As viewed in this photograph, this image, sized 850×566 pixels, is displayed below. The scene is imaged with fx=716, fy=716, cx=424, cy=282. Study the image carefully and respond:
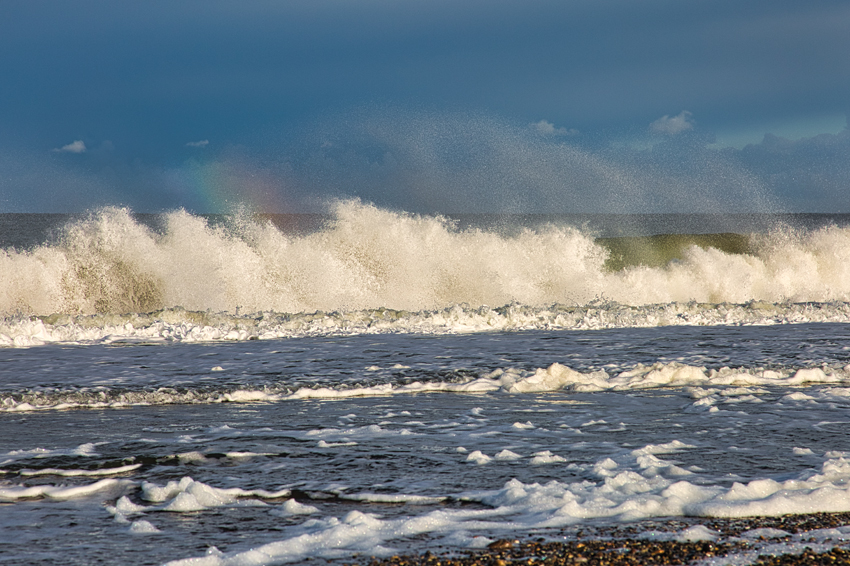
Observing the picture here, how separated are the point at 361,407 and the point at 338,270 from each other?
1027cm

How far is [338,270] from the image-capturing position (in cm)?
1620

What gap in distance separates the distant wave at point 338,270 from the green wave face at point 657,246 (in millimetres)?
3846

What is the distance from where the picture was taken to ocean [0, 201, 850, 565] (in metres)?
3.32

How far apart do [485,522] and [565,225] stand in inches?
611

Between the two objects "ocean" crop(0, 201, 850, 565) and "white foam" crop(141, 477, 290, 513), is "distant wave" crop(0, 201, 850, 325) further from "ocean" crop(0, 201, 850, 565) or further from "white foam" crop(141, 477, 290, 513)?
"white foam" crop(141, 477, 290, 513)

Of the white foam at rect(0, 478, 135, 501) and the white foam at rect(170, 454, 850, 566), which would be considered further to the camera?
the white foam at rect(0, 478, 135, 501)

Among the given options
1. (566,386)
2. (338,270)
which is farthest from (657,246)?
(566,386)

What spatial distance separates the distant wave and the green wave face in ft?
12.6

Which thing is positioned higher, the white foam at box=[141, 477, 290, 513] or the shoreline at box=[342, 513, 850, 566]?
the white foam at box=[141, 477, 290, 513]

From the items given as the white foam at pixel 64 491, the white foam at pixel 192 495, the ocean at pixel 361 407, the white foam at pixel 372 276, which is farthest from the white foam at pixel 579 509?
the white foam at pixel 372 276

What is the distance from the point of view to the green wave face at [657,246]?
22.3 meters

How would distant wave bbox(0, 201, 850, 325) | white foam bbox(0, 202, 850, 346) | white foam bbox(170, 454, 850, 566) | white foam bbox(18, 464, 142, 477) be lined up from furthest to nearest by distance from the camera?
distant wave bbox(0, 201, 850, 325)
white foam bbox(0, 202, 850, 346)
white foam bbox(18, 464, 142, 477)
white foam bbox(170, 454, 850, 566)

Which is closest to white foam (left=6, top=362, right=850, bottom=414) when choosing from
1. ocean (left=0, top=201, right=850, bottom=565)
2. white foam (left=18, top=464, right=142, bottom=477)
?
ocean (left=0, top=201, right=850, bottom=565)

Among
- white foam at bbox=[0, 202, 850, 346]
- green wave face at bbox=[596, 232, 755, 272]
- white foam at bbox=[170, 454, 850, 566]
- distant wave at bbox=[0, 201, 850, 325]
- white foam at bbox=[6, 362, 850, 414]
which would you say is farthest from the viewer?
green wave face at bbox=[596, 232, 755, 272]
